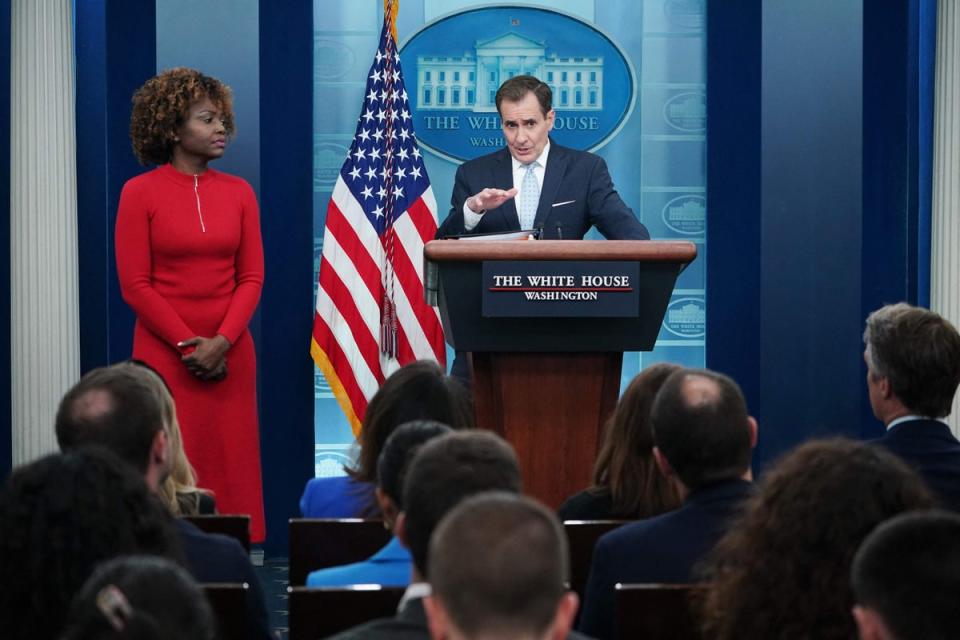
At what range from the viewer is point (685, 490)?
294cm

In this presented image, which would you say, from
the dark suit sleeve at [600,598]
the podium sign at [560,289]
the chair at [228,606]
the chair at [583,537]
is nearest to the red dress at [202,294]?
the podium sign at [560,289]

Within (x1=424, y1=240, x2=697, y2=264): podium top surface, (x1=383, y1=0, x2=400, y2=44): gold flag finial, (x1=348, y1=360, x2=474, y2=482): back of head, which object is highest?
(x1=383, y1=0, x2=400, y2=44): gold flag finial

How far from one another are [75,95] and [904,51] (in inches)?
167

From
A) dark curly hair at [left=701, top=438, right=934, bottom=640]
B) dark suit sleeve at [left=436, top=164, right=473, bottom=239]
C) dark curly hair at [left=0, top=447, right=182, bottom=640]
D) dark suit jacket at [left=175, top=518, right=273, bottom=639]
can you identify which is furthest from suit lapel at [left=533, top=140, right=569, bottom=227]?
dark curly hair at [left=0, top=447, right=182, bottom=640]

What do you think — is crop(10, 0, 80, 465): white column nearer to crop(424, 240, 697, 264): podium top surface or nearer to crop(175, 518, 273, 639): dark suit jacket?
crop(424, 240, 697, 264): podium top surface

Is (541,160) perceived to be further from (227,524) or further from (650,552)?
(650,552)

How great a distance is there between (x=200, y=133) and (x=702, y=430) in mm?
3206

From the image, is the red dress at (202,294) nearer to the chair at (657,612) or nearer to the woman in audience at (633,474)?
the woman in audience at (633,474)

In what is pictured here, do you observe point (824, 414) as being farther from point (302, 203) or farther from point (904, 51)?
point (302, 203)

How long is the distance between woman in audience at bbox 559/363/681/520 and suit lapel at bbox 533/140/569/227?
2.34 m

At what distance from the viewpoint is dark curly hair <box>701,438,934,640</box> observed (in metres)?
2.09

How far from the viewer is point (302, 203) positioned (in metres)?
6.86

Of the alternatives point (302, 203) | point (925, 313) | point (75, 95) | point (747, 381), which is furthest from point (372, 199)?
point (925, 313)

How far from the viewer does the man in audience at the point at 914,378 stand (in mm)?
3572
